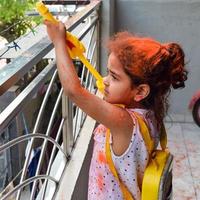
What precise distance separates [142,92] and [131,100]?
0.04 meters

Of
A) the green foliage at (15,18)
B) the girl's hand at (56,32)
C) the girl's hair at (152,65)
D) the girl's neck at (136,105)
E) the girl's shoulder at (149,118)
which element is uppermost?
the girl's hand at (56,32)

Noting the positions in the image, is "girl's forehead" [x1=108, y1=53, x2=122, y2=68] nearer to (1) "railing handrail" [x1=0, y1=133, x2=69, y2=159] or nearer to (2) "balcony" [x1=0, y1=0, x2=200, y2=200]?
(2) "balcony" [x1=0, y1=0, x2=200, y2=200]

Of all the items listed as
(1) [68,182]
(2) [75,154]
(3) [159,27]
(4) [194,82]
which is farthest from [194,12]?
(1) [68,182]

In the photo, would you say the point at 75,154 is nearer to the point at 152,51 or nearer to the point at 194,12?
the point at 152,51

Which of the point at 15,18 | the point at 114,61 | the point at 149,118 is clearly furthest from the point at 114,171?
the point at 15,18

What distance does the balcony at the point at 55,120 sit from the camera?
117cm

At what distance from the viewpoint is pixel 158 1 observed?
10.7ft

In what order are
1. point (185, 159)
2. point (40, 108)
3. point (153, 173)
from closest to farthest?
point (153, 173), point (40, 108), point (185, 159)

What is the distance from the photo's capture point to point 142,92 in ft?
3.83

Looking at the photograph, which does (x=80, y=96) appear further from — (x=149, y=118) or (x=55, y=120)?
(x=55, y=120)

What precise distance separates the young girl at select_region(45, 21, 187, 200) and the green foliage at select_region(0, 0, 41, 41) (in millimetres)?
2678

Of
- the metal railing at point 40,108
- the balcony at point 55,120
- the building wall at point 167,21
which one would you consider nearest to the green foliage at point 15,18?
the building wall at point 167,21

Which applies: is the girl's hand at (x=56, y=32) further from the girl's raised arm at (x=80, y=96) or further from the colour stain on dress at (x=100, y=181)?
the colour stain on dress at (x=100, y=181)

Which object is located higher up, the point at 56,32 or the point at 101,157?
the point at 56,32
